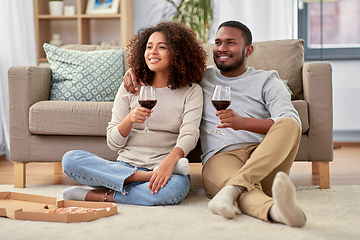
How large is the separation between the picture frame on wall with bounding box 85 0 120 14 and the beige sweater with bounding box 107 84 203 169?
226 centimetres

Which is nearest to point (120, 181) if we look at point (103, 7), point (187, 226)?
point (187, 226)

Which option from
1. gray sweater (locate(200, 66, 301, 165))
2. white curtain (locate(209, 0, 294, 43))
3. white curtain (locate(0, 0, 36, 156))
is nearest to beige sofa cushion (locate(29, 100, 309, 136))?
gray sweater (locate(200, 66, 301, 165))

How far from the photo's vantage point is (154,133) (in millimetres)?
1743

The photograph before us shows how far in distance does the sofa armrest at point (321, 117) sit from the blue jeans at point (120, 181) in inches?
29.3

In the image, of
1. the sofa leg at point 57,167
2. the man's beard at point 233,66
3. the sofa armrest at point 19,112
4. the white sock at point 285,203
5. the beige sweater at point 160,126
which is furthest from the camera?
the sofa leg at point 57,167

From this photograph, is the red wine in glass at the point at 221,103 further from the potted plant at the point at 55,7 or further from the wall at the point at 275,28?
the potted plant at the point at 55,7

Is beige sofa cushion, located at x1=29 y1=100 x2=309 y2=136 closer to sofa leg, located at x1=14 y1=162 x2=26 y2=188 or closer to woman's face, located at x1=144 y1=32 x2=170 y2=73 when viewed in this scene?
sofa leg, located at x1=14 y1=162 x2=26 y2=188

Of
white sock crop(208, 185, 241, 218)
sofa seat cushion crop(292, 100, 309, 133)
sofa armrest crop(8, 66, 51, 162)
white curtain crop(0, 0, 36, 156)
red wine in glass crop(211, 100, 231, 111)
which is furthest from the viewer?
white curtain crop(0, 0, 36, 156)

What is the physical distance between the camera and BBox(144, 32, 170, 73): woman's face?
1.74 metres

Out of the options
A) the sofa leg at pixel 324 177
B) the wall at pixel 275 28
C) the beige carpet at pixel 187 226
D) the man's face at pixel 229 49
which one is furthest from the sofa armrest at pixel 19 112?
the wall at pixel 275 28

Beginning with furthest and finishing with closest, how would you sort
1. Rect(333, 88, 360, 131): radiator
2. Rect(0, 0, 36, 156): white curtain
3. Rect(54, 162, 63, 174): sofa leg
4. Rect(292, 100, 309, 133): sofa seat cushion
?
Rect(333, 88, 360, 131): radiator
Rect(0, 0, 36, 156): white curtain
Rect(54, 162, 63, 174): sofa leg
Rect(292, 100, 309, 133): sofa seat cushion

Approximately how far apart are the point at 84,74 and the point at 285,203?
5.25 ft

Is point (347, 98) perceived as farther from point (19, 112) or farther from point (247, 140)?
point (19, 112)

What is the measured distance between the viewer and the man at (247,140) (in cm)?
131
